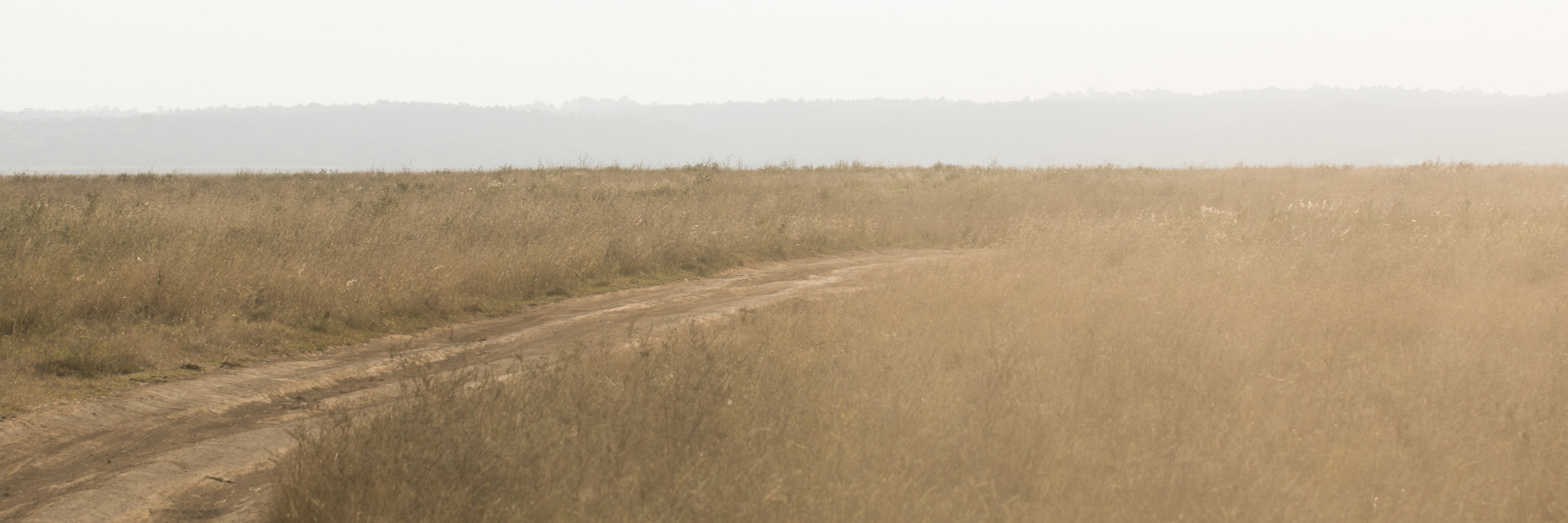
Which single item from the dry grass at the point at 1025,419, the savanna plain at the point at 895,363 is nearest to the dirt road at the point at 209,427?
the savanna plain at the point at 895,363

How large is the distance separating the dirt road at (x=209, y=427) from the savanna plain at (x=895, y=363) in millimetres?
387

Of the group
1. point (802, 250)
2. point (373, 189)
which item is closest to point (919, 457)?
point (802, 250)

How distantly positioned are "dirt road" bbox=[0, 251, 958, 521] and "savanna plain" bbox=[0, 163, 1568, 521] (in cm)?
39

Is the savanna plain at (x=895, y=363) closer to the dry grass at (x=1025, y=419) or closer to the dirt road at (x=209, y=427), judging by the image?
the dry grass at (x=1025, y=419)

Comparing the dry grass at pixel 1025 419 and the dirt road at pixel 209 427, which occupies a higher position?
the dry grass at pixel 1025 419

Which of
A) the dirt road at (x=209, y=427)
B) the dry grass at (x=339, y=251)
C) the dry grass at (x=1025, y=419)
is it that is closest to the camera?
the dry grass at (x=1025, y=419)

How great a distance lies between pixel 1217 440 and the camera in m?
4.36

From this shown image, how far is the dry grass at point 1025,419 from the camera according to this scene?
12.0ft

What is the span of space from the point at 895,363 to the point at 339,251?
812 cm

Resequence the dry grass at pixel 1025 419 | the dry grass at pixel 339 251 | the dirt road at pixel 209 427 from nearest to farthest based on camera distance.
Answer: the dry grass at pixel 1025 419
the dirt road at pixel 209 427
the dry grass at pixel 339 251

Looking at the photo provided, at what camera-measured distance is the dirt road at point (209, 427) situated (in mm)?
3865

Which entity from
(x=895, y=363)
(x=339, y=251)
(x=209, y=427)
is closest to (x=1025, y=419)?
(x=895, y=363)

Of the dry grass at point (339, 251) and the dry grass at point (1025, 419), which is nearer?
the dry grass at point (1025, 419)

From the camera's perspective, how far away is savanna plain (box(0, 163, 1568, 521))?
376cm
